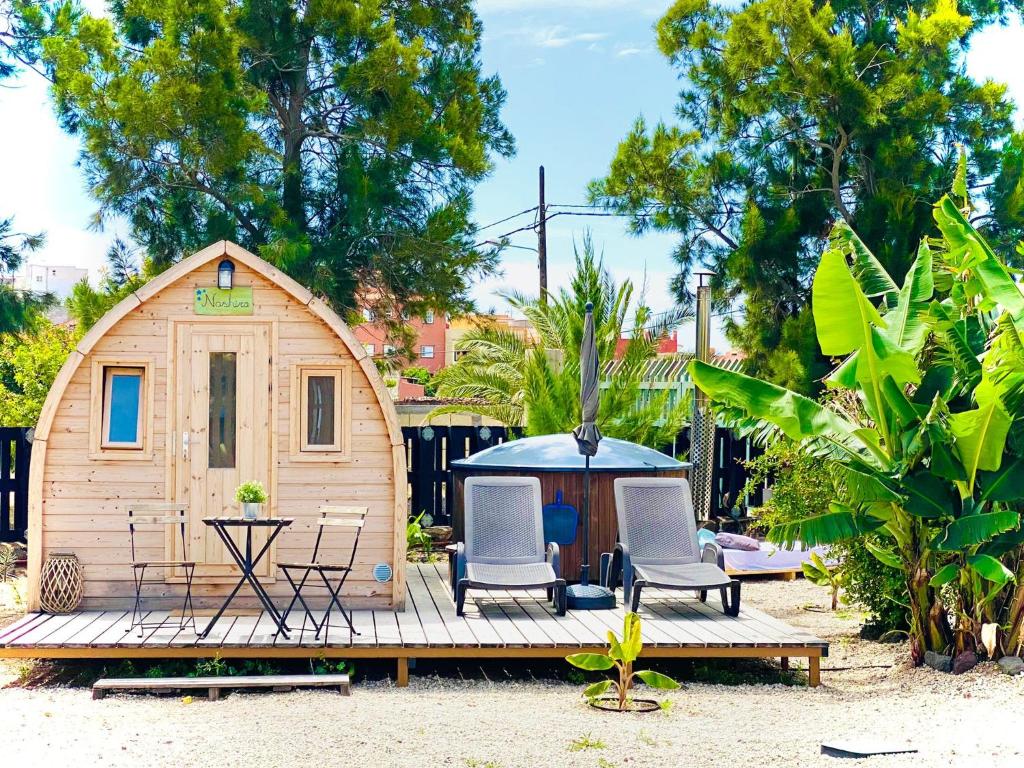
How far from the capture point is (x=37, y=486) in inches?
355

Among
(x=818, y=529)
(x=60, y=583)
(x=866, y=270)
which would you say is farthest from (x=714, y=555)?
(x=60, y=583)

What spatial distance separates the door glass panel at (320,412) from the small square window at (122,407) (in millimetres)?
1361

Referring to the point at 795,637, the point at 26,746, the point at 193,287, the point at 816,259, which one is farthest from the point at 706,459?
the point at 26,746

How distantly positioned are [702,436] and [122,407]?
9.45 m

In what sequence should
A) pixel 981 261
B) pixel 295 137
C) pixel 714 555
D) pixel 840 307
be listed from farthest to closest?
pixel 295 137 → pixel 714 555 → pixel 981 261 → pixel 840 307

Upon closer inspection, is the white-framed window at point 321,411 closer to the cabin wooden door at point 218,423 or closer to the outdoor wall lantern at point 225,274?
the cabin wooden door at point 218,423

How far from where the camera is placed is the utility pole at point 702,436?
16531mm

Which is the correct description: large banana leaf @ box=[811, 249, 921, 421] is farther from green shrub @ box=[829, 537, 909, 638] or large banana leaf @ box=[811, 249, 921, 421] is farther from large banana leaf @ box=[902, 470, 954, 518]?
green shrub @ box=[829, 537, 909, 638]

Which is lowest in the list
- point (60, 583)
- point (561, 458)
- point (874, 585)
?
point (874, 585)

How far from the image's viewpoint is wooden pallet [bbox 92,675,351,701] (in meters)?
7.52

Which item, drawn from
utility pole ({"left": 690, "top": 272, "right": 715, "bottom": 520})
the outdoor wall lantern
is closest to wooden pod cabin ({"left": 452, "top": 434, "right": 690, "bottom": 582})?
the outdoor wall lantern

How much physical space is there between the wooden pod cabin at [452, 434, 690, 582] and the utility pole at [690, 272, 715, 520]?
4.95 m

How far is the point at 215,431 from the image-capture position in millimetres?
9352

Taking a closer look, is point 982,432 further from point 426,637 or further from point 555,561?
point 426,637
